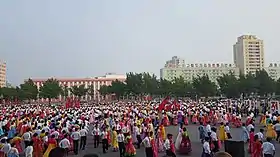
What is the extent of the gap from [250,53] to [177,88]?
3146 inches

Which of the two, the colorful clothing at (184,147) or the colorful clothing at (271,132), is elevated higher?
the colorful clothing at (271,132)

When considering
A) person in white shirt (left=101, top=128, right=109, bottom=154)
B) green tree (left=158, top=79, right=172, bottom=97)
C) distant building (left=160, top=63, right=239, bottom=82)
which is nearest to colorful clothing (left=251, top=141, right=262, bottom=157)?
person in white shirt (left=101, top=128, right=109, bottom=154)

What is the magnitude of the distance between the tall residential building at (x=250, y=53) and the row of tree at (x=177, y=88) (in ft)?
240

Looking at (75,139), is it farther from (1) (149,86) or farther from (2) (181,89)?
(1) (149,86)

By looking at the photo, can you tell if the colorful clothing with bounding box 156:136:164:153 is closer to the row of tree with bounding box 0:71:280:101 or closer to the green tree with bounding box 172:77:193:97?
the row of tree with bounding box 0:71:280:101

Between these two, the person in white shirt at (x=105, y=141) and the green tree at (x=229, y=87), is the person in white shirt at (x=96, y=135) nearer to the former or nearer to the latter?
the person in white shirt at (x=105, y=141)

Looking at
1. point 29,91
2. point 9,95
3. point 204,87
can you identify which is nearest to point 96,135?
point 204,87

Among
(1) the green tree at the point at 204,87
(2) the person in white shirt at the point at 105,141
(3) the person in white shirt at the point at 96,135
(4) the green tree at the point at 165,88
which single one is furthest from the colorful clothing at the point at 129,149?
(4) the green tree at the point at 165,88

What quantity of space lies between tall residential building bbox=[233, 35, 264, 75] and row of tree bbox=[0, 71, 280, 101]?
73124 millimetres

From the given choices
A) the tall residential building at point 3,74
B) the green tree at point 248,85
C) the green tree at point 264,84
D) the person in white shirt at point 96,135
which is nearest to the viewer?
the person in white shirt at point 96,135

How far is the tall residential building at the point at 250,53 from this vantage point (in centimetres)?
13762

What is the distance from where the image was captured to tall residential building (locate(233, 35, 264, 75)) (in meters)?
138

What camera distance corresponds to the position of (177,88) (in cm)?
6650

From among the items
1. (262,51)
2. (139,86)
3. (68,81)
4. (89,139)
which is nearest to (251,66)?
(262,51)
